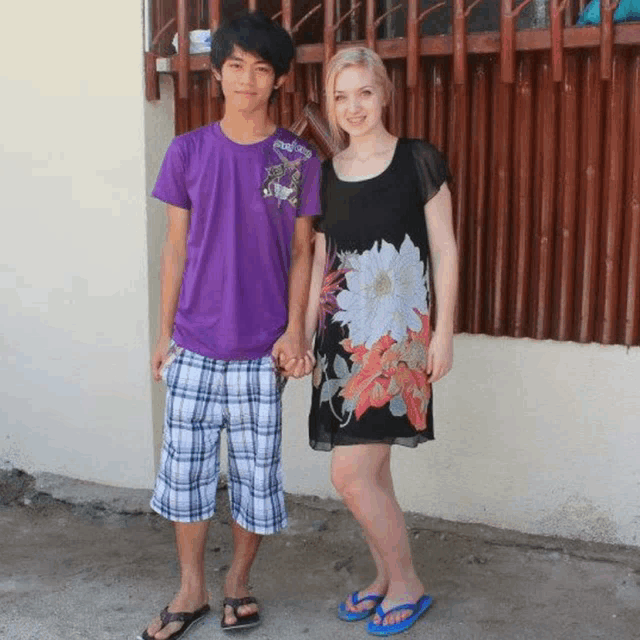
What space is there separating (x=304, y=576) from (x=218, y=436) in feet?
2.58

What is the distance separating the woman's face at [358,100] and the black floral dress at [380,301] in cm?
13

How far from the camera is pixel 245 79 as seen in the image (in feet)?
9.96

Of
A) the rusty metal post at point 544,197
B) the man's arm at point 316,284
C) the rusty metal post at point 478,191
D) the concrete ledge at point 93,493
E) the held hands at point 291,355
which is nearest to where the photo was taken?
the held hands at point 291,355

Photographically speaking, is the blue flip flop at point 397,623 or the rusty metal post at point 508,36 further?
the rusty metal post at point 508,36

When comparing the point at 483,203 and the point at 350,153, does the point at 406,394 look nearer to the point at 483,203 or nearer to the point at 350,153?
the point at 350,153

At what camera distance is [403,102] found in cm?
396

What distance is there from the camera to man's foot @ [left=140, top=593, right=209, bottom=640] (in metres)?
3.26

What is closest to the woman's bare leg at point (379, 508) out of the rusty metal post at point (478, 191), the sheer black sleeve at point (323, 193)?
the sheer black sleeve at point (323, 193)

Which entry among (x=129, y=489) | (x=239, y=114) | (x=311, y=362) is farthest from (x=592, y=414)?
(x=129, y=489)

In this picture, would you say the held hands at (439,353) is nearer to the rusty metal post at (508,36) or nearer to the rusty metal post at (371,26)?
the rusty metal post at (508,36)

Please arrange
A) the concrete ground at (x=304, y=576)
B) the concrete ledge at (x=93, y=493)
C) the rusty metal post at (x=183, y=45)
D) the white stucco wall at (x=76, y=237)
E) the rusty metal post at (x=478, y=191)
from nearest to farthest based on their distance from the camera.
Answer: the concrete ground at (x=304, y=576) → the rusty metal post at (x=478, y=191) → the rusty metal post at (x=183, y=45) → the white stucco wall at (x=76, y=237) → the concrete ledge at (x=93, y=493)

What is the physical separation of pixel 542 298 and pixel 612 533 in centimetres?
88

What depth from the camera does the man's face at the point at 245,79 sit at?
9.95 feet

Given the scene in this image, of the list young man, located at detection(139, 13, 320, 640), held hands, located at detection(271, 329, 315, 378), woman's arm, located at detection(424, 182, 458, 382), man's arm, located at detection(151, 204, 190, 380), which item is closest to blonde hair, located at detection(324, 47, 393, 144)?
young man, located at detection(139, 13, 320, 640)
